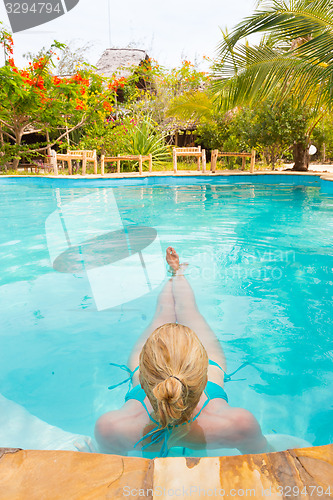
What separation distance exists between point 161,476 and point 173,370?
0.29 m

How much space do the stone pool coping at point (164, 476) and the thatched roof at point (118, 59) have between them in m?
18.4

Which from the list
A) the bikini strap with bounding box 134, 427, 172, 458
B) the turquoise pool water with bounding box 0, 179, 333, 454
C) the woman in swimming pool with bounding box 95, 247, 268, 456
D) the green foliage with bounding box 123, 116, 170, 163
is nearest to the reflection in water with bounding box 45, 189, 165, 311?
the turquoise pool water with bounding box 0, 179, 333, 454

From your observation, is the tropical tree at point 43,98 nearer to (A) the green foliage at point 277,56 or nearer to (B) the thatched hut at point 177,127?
(B) the thatched hut at point 177,127

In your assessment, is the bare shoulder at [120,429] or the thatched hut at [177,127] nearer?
the bare shoulder at [120,429]

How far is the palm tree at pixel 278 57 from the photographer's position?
6895mm

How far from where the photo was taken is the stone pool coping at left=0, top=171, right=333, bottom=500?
816 mm

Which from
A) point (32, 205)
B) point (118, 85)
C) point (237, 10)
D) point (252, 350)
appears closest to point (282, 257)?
point (252, 350)

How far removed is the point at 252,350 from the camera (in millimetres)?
2619

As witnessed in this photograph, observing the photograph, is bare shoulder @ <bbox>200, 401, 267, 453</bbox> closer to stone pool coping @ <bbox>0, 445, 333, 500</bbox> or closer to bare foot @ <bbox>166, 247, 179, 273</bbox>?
stone pool coping @ <bbox>0, 445, 333, 500</bbox>

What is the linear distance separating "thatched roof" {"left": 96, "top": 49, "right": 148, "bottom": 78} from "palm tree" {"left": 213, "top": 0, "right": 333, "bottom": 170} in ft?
33.1

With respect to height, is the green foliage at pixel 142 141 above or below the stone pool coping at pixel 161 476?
above

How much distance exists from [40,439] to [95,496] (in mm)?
1181

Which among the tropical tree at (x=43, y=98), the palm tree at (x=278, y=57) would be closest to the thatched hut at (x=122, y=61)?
the tropical tree at (x=43, y=98)

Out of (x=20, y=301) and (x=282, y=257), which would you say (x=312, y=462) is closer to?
(x=20, y=301)
